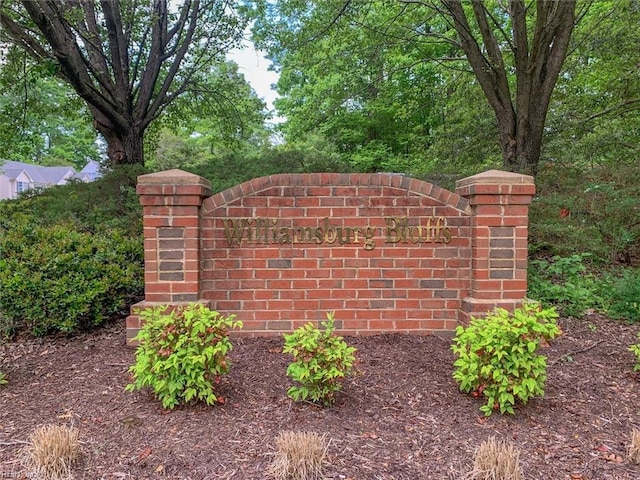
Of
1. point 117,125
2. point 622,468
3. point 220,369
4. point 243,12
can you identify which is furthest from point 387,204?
point 243,12

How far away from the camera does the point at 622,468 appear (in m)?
2.25

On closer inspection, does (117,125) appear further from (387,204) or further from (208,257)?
(387,204)

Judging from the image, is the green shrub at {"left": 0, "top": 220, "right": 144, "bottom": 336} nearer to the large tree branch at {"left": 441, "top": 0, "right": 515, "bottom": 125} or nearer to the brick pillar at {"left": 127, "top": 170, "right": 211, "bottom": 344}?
the brick pillar at {"left": 127, "top": 170, "right": 211, "bottom": 344}

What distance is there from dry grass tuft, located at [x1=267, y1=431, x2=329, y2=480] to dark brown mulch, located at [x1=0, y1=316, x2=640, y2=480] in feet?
0.22

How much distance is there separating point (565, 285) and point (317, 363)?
3.48m

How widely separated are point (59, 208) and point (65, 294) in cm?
325

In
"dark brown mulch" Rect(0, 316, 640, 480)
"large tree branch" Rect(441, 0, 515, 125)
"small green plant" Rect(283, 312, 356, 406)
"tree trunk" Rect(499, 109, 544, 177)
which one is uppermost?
"large tree branch" Rect(441, 0, 515, 125)

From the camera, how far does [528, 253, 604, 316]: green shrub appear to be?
464 centimetres

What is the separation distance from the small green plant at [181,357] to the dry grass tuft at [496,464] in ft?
4.90

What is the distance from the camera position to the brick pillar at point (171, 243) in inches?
150

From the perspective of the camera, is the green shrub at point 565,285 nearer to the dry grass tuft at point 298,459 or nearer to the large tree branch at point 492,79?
the large tree branch at point 492,79

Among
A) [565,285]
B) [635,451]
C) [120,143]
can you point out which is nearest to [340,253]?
[635,451]

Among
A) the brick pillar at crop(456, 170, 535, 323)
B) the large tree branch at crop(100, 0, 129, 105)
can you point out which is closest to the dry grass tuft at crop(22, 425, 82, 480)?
the brick pillar at crop(456, 170, 535, 323)

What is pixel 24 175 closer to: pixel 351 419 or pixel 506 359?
pixel 351 419
